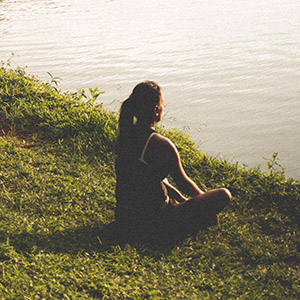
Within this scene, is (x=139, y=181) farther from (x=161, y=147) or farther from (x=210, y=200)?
(x=210, y=200)

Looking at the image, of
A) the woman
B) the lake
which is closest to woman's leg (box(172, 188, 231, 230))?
the woman

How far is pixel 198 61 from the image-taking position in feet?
40.9

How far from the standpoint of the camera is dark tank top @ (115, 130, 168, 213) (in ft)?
12.5

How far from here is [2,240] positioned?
3.90m

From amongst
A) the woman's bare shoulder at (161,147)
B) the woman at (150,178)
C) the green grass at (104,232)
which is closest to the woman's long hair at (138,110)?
the woman at (150,178)

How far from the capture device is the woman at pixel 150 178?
3.74m

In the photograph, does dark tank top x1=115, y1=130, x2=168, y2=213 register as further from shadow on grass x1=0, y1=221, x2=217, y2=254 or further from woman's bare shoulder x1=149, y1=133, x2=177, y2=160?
shadow on grass x1=0, y1=221, x2=217, y2=254

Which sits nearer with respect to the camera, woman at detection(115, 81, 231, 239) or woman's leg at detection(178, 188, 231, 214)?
woman at detection(115, 81, 231, 239)

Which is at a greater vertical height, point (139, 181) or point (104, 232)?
point (139, 181)

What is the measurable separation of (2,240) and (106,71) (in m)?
A: 8.29

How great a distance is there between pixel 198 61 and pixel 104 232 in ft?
29.9

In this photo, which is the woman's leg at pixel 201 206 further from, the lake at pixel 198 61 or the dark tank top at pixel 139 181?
the lake at pixel 198 61

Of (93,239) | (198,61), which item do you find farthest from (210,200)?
(198,61)

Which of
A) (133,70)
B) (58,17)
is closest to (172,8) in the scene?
(58,17)
